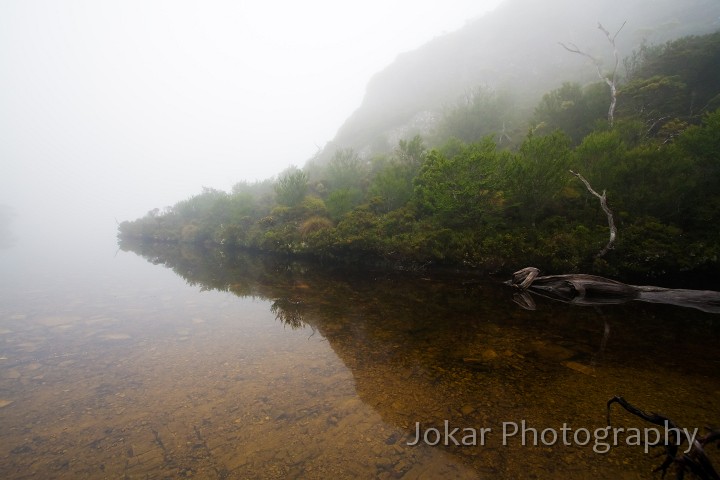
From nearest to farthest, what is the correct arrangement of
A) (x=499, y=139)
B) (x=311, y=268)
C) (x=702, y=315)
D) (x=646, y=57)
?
(x=702, y=315)
(x=311, y=268)
(x=646, y=57)
(x=499, y=139)

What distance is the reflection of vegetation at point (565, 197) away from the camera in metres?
12.8

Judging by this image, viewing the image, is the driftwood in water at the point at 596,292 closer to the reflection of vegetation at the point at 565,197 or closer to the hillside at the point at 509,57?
the reflection of vegetation at the point at 565,197

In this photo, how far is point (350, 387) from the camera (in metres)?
6.57

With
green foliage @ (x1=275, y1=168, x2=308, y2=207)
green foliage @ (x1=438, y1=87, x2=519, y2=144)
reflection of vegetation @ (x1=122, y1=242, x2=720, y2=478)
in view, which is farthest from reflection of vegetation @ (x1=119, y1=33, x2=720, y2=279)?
green foliage @ (x1=438, y1=87, x2=519, y2=144)

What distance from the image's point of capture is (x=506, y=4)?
88.8m

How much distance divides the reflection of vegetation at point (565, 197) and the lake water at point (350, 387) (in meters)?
3.33

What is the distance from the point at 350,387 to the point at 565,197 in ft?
54.6

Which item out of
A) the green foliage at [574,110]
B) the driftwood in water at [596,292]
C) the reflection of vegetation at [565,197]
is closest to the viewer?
the driftwood in water at [596,292]

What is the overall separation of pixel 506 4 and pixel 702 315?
113996mm

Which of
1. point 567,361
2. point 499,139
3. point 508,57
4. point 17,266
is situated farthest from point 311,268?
point 508,57

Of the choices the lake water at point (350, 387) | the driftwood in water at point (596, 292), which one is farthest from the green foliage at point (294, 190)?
the driftwood in water at point (596, 292)

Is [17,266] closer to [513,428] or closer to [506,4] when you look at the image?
[513,428]

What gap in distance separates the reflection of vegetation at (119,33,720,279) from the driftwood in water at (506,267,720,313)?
3.78 ft

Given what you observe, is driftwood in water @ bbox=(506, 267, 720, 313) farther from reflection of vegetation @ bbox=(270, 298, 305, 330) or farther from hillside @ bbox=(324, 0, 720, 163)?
hillside @ bbox=(324, 0, 720, 163)
